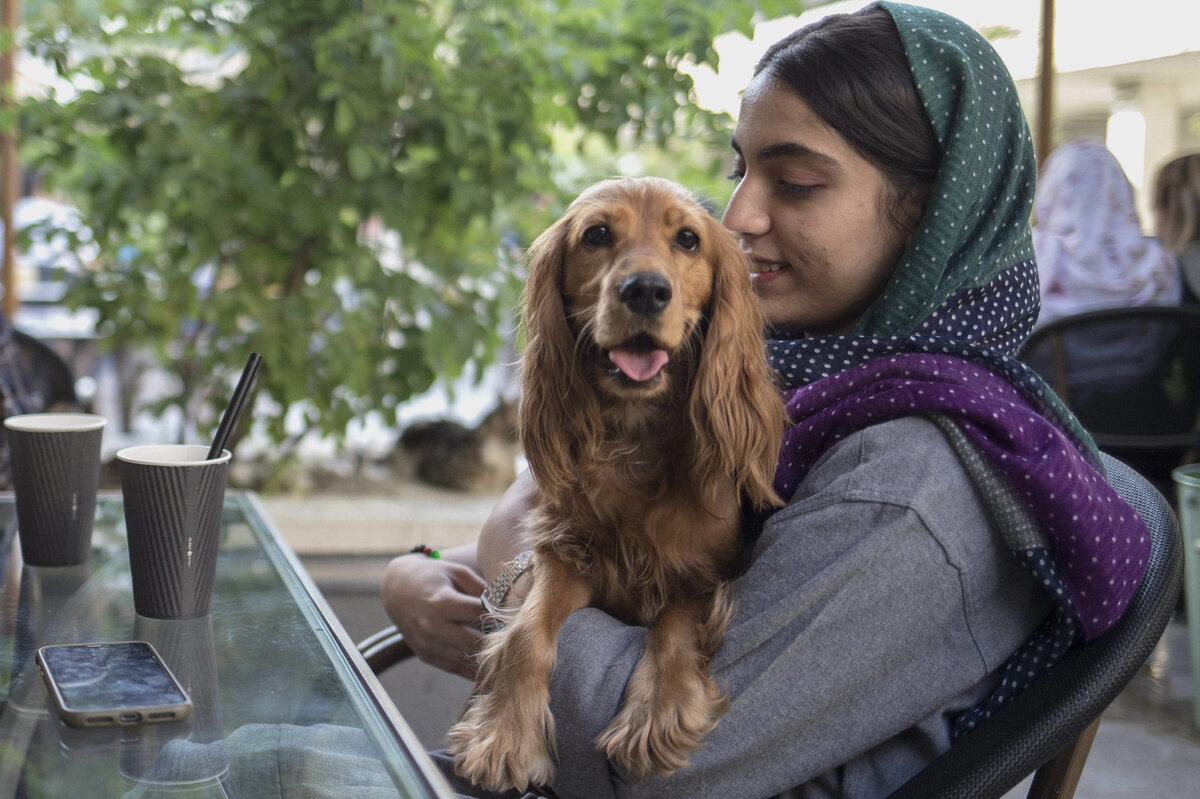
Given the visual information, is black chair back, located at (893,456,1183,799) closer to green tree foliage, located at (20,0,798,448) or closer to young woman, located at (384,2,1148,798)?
young woman, located at (384,2,1148,798)

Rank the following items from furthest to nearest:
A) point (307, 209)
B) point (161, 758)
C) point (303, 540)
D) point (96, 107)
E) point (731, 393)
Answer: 1. point (303, 540)
2. point (307, 209)
3. point (96, 107)
4. point (731, 393)
5. point (161, 758)

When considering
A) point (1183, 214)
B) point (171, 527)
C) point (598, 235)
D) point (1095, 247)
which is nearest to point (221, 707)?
point (171, 527)

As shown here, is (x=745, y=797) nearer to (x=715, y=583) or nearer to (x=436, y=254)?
(x=715, y=583)

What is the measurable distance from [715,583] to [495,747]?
0.32m

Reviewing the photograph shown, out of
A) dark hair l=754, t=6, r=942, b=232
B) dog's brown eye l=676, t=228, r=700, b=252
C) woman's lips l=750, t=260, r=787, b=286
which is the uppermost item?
dark hair l=754, t=6, r=942, b=232

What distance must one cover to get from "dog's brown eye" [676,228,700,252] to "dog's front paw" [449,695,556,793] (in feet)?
1.85

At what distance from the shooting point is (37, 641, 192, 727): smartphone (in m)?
0.99

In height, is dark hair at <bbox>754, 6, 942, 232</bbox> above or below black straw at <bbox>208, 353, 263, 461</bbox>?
above

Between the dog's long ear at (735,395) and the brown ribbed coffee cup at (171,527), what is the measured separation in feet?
1.82

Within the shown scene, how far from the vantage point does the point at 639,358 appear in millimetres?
1279

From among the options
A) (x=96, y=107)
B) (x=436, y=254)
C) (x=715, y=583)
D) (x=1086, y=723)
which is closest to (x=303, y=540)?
(x=436, y=254)

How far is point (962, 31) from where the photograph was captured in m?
1.39

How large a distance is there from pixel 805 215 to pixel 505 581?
60 cm

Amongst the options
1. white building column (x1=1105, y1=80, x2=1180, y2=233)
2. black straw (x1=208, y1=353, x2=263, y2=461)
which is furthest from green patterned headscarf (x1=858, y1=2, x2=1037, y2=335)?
white building column (x1=1105, y1=80, x2=1180, y2=233)
